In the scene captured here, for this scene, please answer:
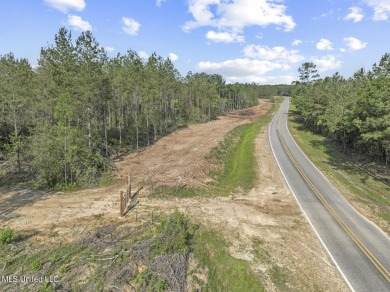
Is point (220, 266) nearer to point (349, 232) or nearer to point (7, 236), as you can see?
point (349, 232)

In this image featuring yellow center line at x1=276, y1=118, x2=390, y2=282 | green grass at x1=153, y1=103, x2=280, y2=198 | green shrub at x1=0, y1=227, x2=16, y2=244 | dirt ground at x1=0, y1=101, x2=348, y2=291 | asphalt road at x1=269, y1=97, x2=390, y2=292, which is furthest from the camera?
green grass at x1=153, y1=103, x2=280, y2=198

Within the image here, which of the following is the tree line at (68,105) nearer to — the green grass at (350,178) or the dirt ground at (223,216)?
Answer: the dirt ground at (223,216)

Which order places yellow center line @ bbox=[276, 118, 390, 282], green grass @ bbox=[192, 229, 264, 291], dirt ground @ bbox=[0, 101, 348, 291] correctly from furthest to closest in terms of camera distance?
dirt ground @ bbox=[0, 101, 348, 291] < yellow center line @ bbox=[276, 118, 390, 282] < green grass @ bbox=[192, 229, 264, 291]

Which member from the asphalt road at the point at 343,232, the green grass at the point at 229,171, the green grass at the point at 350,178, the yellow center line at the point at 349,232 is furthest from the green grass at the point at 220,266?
the green grass at the point at 350,178

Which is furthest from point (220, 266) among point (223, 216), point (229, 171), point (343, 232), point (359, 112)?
point (359, 112)

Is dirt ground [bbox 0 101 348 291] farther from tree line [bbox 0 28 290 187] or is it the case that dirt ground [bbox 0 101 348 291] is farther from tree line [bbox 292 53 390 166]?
tree line [bbox 292 53 390 166]

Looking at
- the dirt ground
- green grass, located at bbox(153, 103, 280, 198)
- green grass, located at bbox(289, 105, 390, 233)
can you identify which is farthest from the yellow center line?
green grass, located at bbox(153, 103, 280, 198)

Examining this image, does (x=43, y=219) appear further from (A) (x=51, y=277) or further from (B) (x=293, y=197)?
(B) (x=293, y=197)
